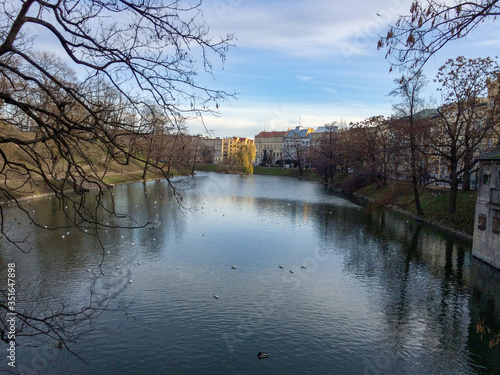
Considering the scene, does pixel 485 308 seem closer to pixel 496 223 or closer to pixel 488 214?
pixel 496 223

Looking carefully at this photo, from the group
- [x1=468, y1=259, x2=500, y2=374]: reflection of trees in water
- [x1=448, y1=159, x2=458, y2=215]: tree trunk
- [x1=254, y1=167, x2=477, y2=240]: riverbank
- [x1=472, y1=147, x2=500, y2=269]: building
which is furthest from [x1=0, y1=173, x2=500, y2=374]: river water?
[x1=448, y1=159, x2=458, y2=215]: tree trunk

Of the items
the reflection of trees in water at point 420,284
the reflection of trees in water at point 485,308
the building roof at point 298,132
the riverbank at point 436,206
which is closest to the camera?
the reflection of trees in water at point 485,308

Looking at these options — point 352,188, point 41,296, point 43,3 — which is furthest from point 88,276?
point 352,188

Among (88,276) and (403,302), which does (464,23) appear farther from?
(88,276)

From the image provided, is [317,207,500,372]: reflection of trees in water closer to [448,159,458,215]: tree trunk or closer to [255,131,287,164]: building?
[448,159,458,215]: tree trunk

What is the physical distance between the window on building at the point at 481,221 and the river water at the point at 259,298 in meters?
1.68

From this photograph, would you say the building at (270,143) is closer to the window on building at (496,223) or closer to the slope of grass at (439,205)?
the slope of grass at (439,205)

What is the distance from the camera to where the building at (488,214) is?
679 inches

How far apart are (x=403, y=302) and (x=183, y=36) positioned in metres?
12.6

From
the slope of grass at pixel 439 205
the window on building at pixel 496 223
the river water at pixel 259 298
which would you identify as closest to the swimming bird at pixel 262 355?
the river water at pixel 259 298

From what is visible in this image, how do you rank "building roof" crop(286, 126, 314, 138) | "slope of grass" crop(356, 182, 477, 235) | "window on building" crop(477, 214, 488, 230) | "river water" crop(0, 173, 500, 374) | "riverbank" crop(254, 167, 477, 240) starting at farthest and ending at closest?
1. "building roof" crop(286, 126, 314, 138)
2. "slope of grass" crop(356, 182, 477, 235)
3. "riverbank" crop(254, 167, 477, 240)
4. "window on building" crop(477, 214, 488, 230)
5. "river water" crop(0, 173, 500, 374)

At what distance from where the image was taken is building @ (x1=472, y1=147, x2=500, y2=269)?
56.6ft

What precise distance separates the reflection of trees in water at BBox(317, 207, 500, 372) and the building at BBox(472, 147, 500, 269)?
0.89 metres

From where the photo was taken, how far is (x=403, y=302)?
1347cm
